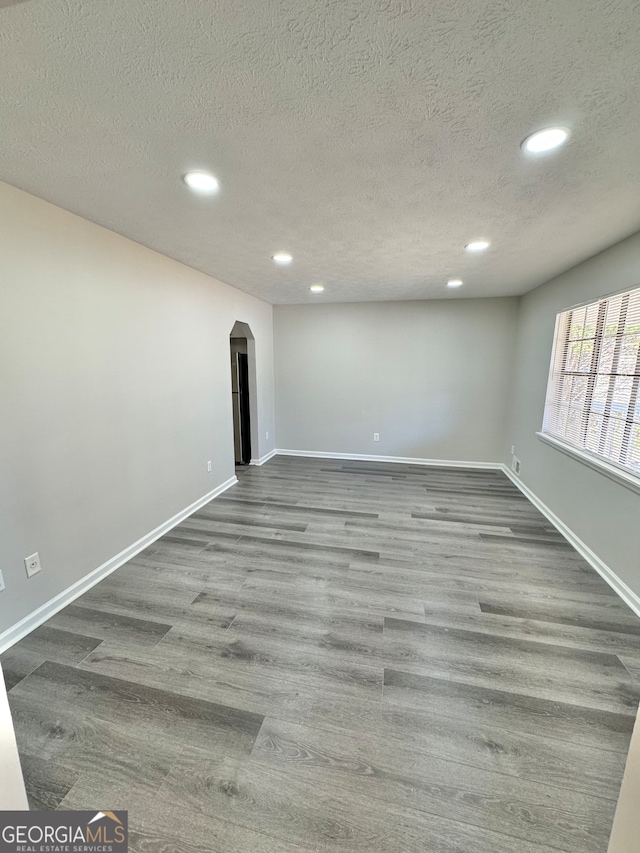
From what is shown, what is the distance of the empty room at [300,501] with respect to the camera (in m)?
1.03

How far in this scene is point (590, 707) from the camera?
59.6 inches

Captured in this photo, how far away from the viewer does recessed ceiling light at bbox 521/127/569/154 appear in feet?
4.27

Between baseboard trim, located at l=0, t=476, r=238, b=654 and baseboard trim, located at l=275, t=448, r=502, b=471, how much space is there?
2569 mm

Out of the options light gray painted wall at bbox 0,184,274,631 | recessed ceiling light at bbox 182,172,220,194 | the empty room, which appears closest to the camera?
the empty room

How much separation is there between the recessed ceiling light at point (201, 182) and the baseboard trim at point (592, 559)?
3.54 meters

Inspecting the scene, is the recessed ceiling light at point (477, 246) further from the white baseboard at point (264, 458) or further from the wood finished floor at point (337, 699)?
the white baseboard at point (264, 458)

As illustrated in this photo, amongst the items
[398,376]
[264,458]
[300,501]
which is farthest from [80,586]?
[398,376]

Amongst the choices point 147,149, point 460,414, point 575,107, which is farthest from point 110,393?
point 460,414

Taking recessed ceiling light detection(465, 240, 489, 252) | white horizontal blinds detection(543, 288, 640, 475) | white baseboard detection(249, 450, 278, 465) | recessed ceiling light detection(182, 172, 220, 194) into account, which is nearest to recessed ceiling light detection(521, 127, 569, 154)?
recessed ceiling light detection(465, 240, 489, 252)

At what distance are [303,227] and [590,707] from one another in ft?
10.1

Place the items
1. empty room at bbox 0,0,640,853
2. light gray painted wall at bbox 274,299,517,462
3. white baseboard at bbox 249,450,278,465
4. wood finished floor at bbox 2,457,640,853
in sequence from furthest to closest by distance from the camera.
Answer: white baseboard at bbox 249,450,278,465, light gray painted wall at bbox 274,299,517,462, wood finished floor at bbox 2,457,640,853, empty room at bbox 0,0,640,853

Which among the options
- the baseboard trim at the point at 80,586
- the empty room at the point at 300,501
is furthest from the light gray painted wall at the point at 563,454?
the baseboard trim at the point at 80,586

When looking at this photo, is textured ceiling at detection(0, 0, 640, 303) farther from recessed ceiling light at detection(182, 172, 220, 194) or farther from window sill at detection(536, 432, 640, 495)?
window sill at detection(536, 432, 640, 495)

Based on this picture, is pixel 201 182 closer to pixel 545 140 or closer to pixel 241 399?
pixel 545 140
